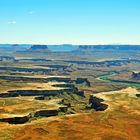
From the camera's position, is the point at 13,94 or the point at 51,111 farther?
the point at 13,94

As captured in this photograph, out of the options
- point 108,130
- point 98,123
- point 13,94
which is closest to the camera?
point 108,130

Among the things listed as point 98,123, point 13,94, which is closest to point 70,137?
point 98,123

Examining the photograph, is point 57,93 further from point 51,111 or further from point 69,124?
point 69,124

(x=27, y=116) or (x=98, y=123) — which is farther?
(x=27, y=116)

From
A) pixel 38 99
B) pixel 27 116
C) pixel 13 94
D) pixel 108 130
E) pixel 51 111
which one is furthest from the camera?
pixel 13 94

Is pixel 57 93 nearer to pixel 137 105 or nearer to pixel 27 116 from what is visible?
pixel 137 105

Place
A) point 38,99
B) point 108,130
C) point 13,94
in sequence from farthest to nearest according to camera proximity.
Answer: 1. point 13,94
2. point 38,99
3. point 108,130

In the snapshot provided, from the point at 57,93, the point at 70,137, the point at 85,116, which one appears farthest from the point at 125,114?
the point at 57,93

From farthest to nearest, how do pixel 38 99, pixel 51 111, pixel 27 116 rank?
pixel 38 99 < pixel 51 111 < pixel 27 116

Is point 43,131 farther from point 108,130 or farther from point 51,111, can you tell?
point 51,111
